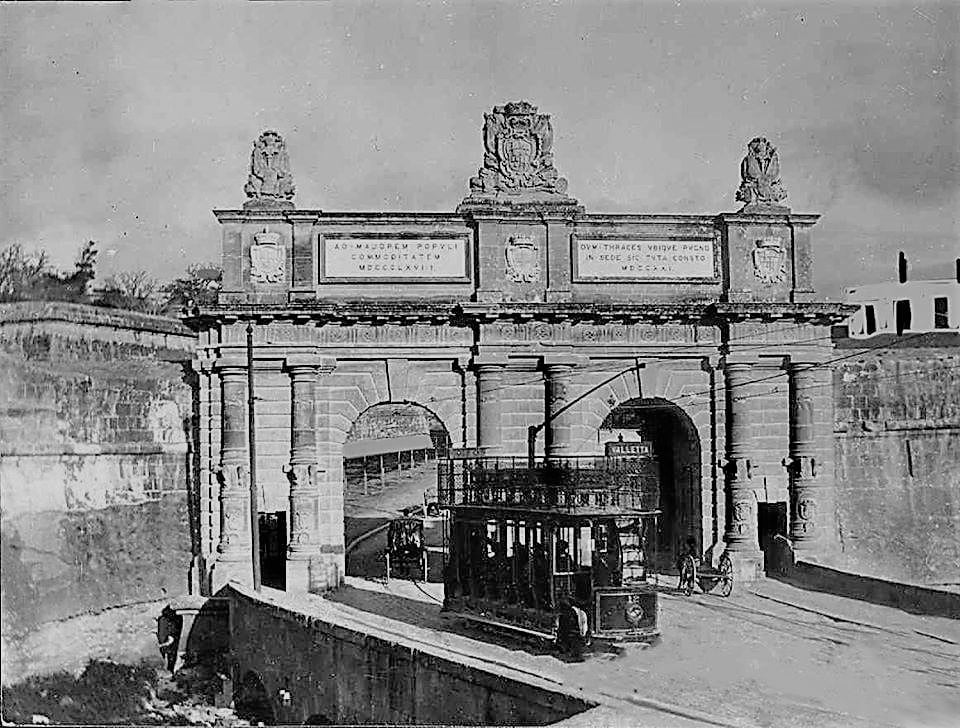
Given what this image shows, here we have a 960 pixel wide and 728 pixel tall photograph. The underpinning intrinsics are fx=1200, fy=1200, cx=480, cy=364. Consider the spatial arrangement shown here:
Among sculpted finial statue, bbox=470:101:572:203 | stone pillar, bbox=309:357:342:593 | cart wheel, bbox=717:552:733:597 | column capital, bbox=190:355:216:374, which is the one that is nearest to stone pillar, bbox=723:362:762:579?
cart wheel, bbox=717:552:733:597

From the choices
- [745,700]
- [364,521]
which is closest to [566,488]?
[745,700]

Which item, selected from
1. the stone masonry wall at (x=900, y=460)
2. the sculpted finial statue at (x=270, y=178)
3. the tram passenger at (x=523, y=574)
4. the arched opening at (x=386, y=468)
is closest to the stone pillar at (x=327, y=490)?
the sculpted finial statue at (x=270, y=178)

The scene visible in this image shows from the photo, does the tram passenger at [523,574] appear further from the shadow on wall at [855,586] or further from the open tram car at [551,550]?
the shadow on wall at [855,586]

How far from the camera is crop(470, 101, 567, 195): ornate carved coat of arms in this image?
23422 millimetres

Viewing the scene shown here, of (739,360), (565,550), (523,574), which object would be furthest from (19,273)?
→ (739,360)

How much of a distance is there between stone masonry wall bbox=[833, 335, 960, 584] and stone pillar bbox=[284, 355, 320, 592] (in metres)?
11.1

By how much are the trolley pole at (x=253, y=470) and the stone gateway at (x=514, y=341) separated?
8.2 inches

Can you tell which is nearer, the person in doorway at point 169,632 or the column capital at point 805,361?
the person in doorway at point 169,632

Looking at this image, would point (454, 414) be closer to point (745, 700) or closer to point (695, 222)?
point (695, 222)

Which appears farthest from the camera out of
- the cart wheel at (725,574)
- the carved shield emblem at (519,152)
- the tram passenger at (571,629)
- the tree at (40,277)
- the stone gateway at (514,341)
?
the carved shield emblem at (519,152)

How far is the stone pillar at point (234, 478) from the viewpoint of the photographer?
2316 centimetres

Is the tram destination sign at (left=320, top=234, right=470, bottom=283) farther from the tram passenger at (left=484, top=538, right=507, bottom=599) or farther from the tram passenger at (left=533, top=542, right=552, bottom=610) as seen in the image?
the tram passenger at (left=533, top=542, right=552, bottom=610)

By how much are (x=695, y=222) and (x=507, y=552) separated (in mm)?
9189

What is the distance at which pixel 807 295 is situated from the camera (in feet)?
80.0
